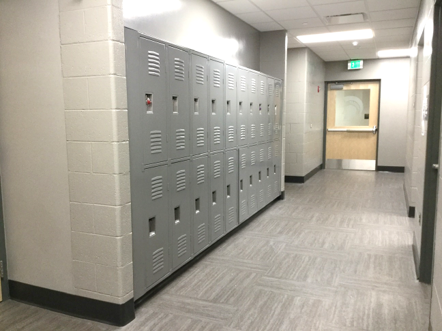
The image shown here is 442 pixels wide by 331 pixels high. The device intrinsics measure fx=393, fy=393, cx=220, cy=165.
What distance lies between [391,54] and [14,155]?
7645mm

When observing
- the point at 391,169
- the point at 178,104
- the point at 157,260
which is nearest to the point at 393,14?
the point at 178,104

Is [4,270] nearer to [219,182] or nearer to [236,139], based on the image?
[219,182]

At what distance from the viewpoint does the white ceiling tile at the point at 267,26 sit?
542 centimetres

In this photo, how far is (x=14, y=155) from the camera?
2666mm

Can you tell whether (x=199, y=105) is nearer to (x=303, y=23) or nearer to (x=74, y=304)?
(x=74, y=304)

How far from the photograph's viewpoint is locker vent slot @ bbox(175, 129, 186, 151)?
3044mm

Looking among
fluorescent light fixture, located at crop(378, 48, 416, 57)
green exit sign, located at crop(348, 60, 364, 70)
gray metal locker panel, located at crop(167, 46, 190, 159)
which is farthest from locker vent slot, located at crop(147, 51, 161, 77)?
green exit sign, located at crop(348, 60, 364, 70)

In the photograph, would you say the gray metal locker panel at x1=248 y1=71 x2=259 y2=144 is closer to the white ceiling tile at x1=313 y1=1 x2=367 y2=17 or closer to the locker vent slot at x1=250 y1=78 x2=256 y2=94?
the locker vent slot at x1=250 y1=78 x2=256 y2=94

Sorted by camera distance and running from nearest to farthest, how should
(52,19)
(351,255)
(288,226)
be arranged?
(52,19), (351,255), (288,226)

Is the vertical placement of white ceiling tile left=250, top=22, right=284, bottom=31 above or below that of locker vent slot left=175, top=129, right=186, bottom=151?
above

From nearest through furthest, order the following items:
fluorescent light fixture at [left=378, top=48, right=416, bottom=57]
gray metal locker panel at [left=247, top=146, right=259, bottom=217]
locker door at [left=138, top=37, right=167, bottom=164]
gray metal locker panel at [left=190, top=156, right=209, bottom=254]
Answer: locker door at [left=138, top=37, right=167, bottom=164] < gray metal locker panel at [left=190, top=156, right=209, bottom=254] < gray metal locker panel at [left=247, top=146, right=259, bottom=217] < fluorescent light fixture at [left=378, top=48, right=416, bottom=57]

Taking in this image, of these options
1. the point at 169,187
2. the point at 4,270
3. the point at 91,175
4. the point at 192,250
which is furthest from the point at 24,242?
the point at 192,250

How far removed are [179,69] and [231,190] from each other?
63.2 inches

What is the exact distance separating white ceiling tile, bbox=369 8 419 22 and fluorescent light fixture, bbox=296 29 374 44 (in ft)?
2.48
